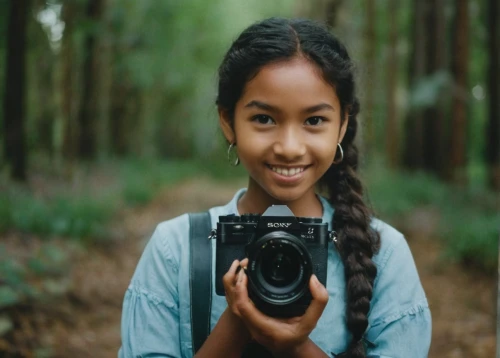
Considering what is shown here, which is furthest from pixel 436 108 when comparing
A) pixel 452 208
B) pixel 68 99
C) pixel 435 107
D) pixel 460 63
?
pixel 68 99

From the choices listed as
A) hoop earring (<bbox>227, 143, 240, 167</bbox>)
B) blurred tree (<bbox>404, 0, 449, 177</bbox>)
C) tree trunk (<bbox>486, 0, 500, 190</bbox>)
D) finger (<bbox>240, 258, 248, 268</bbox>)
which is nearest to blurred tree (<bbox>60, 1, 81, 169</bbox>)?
blurred tree (<bbox>404, 0, 449, 177</bbox>)

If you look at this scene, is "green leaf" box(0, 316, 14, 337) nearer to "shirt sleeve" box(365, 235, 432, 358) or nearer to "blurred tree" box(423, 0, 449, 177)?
"shirt sleeve" box(365, 235, 432, 358)

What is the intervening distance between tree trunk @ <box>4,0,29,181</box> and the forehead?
23.0 ft

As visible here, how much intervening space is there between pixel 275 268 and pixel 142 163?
15081mm

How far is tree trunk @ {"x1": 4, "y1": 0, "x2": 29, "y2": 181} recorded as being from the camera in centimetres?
804

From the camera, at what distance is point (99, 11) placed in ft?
39.4

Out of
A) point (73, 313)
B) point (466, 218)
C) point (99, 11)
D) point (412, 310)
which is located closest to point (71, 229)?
point (73, 313)

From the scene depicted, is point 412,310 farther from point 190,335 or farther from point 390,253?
point 190,335

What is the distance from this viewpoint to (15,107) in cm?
813

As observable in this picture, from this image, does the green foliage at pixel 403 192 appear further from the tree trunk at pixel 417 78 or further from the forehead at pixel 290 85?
the forehead at pixel 290 85

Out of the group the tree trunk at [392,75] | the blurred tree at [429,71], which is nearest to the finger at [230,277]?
the blurred tree at [429,71]

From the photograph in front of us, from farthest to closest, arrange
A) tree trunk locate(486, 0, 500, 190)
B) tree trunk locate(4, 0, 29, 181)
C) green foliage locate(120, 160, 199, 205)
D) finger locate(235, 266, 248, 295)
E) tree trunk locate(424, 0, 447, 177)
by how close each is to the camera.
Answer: tree trunk locate(424, 0, 447, 177)
green foliage locate(120, 160, 199, 205)
tree trunk locate(486, 0, 500, 190)
tree trunk locate(4, 0, 29, 181)
finger locate(235, 266, 248, 295)

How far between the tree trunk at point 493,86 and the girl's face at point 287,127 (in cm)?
942

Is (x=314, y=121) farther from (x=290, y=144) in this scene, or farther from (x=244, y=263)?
(x=244, y=263)
